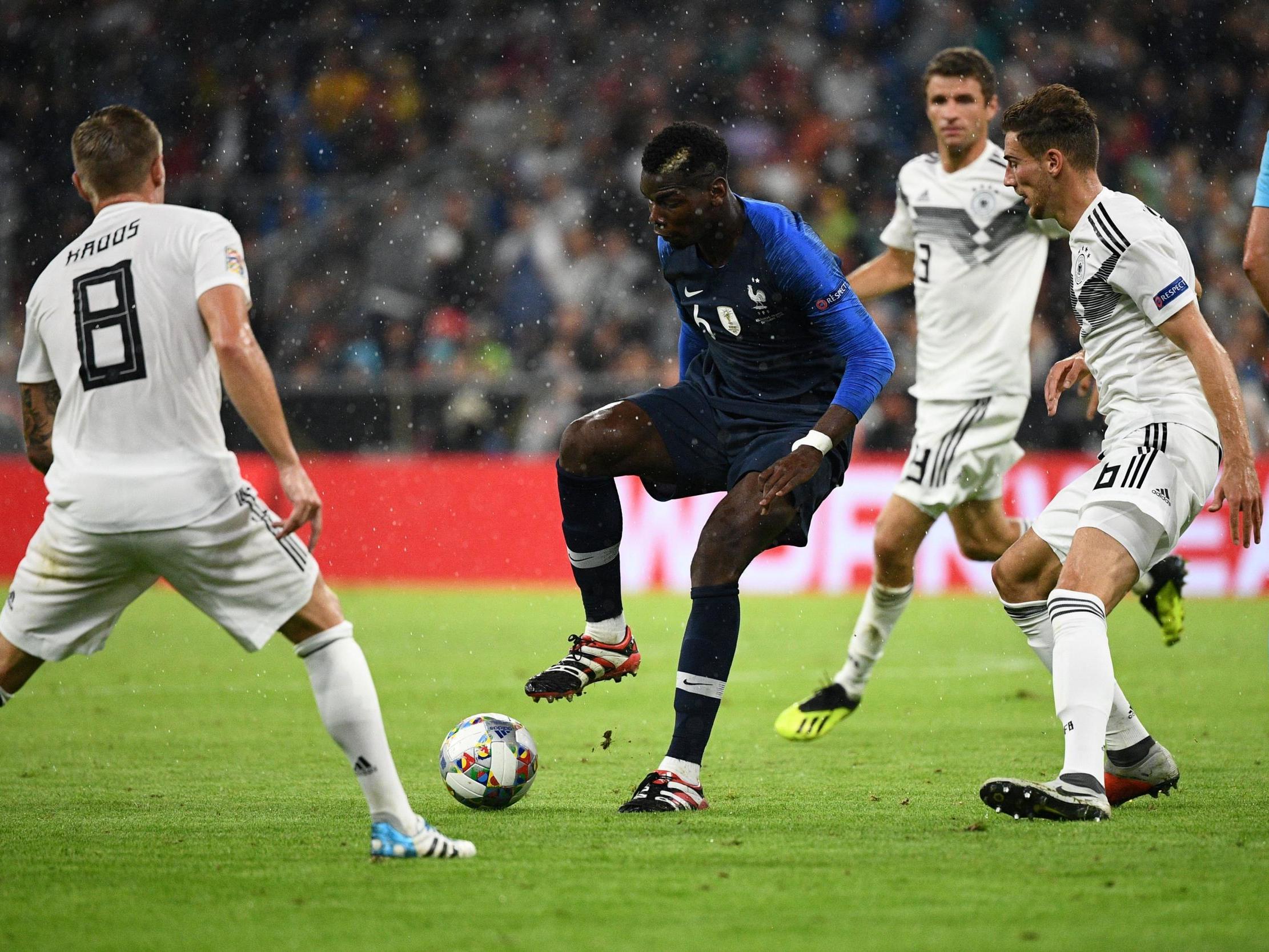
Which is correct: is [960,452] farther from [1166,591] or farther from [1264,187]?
[1264,187]

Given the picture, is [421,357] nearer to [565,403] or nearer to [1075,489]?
[565,403]

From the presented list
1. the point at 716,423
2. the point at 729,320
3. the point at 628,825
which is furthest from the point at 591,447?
the point at 628,825

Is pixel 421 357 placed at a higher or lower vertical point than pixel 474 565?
higher

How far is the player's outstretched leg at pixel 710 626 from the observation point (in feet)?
16.9

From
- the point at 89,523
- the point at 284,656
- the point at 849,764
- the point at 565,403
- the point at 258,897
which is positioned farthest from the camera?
the point at 565,403

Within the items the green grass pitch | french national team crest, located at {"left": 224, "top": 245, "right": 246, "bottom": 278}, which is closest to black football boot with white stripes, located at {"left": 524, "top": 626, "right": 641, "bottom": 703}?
the green grass pitch

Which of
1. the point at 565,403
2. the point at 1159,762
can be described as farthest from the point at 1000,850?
the point at 565,403

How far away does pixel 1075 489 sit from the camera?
199 inches

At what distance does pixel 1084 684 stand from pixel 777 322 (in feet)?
5.41

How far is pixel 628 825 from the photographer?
4793 millimetres

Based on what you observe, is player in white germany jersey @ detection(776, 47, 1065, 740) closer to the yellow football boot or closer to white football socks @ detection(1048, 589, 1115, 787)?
the yellow football boot

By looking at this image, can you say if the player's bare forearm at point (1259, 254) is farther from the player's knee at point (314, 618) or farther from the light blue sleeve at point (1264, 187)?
the player's knee at point (314, 618)

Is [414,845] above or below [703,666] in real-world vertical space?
below

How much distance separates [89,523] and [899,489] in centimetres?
410
